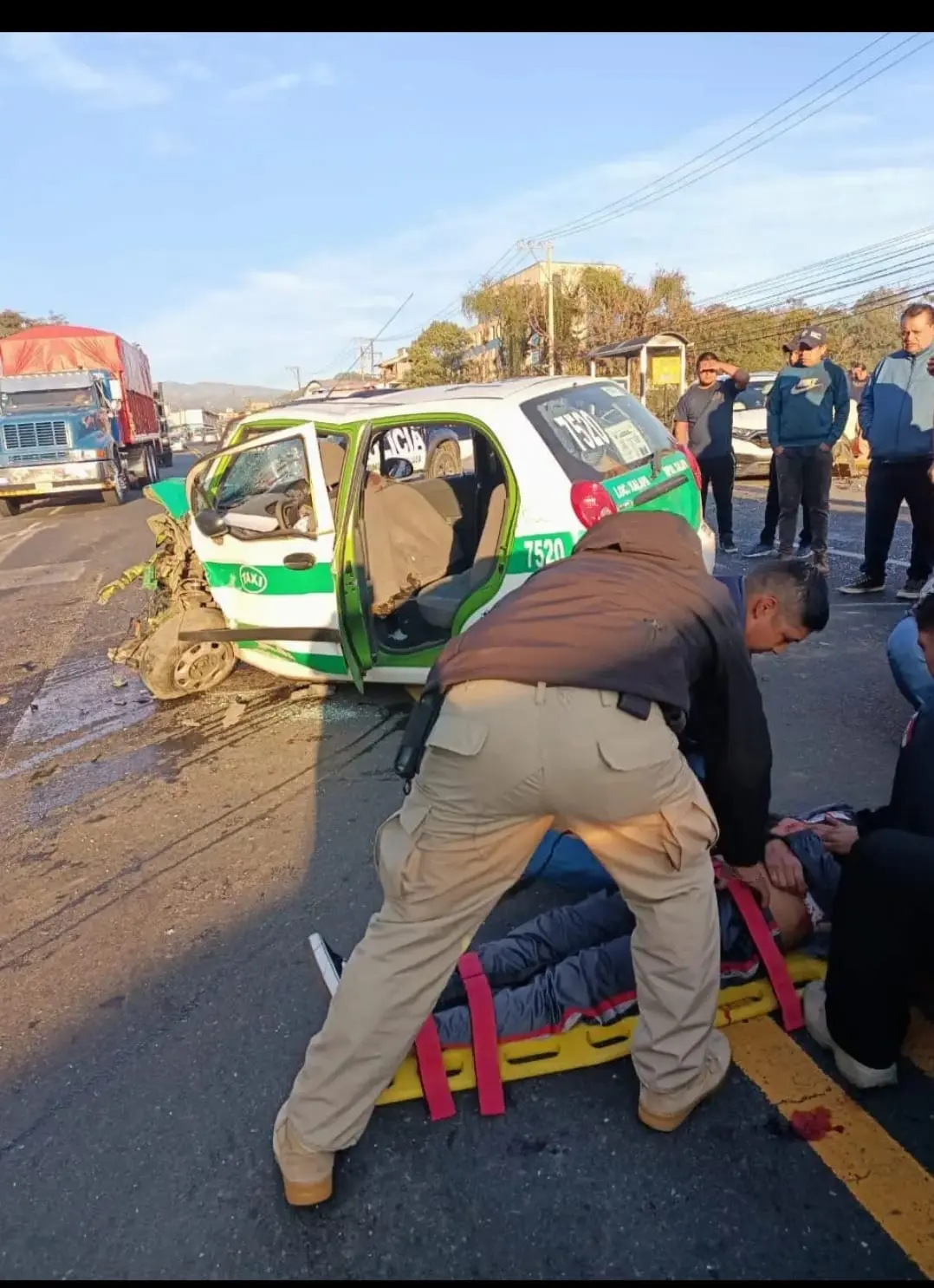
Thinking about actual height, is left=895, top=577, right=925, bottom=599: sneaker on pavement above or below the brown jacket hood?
below

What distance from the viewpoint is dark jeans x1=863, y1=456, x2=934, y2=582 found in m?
6.00

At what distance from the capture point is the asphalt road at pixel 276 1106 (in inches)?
71.9

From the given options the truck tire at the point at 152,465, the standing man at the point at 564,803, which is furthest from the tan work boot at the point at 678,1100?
the truck tire at the point at 152,465

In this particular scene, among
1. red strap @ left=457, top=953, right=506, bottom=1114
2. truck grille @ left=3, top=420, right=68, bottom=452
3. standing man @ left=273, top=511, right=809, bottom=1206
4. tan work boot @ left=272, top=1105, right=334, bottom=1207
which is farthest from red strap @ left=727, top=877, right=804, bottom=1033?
truck grille @ left=3, top=420, right=68, bottom=452

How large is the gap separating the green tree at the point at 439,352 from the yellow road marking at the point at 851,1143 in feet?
157

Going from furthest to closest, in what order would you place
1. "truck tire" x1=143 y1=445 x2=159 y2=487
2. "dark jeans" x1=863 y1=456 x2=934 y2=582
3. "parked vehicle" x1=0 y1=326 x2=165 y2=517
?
"truck tire" x1=143 y1=445 x2=159 y2=487, "parked vehicle" x1=0 y1=326 x2=165 y2=517, "dark jeans" x1=863 y1=456 x2=934 y2=582

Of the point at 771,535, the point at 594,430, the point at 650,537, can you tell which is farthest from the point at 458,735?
the point at 771,535

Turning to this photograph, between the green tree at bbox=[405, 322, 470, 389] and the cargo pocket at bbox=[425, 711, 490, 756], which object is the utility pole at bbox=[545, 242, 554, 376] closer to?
the green tree at bbox=[405, 322, 470, 389]

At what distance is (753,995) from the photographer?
240cm

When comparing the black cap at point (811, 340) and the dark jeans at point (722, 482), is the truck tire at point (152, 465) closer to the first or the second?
the dark jeans at point (722, 482)

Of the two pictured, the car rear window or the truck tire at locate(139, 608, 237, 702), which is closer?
the car rear window

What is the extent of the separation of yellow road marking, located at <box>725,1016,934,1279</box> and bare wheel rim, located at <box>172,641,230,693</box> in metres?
3.97

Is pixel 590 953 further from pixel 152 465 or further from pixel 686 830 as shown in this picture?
pixel 152 465
